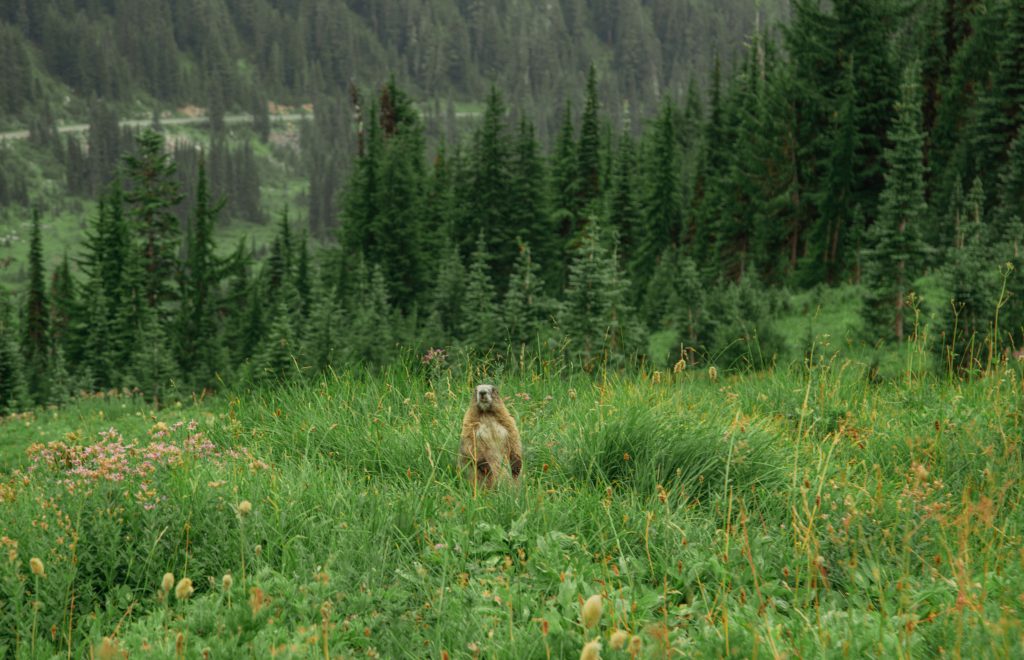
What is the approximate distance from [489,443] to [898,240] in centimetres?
2503

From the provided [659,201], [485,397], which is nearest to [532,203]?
[659,201]

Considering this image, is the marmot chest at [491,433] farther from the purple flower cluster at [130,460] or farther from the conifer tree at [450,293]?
the conifer tree at [450,293]

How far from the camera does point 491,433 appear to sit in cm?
508

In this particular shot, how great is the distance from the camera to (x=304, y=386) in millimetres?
7266

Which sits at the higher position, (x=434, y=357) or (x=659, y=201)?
(x=659, y=201)

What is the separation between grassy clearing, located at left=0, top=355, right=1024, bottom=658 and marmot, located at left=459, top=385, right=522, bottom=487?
0.20m

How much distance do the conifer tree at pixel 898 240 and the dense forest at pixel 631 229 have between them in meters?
0.09

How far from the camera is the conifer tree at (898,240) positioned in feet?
86.9

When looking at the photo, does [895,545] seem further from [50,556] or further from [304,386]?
[304,386]

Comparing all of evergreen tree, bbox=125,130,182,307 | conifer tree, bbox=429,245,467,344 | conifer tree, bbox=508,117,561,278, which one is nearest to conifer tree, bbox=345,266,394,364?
conifer tree, bbox=429,245,467,344

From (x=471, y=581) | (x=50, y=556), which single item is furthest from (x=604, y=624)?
(x=50, y=556)

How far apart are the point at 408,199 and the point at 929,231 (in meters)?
36.7

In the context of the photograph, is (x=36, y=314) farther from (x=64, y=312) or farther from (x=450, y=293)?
(x=450, y=293)

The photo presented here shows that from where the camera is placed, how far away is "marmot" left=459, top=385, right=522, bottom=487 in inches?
199
